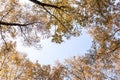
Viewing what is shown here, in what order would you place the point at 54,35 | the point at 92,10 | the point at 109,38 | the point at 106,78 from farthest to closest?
the point at 106,78, the point at 109,38, the point at 54,35, the point at 92,10

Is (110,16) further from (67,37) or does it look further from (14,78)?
(14,78)

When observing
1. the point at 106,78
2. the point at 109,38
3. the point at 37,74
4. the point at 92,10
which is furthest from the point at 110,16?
the point at 37,74

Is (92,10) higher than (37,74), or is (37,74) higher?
(92,10)

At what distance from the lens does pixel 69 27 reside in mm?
12812

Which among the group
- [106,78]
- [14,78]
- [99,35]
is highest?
[99,35]

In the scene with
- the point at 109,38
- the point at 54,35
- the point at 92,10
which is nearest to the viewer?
the point at 92,10

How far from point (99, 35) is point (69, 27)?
6.69 ft

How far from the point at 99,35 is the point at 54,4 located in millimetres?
2965

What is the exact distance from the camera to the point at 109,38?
1388cm

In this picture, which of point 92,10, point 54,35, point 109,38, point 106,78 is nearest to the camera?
point 92,10

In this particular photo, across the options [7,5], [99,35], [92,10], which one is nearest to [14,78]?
[7,5]

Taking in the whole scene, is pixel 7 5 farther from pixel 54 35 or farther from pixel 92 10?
pixel 92 10

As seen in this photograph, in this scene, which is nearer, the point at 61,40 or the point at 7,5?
the point at 61,40

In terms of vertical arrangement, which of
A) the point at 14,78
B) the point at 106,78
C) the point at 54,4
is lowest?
the point at 14,78
